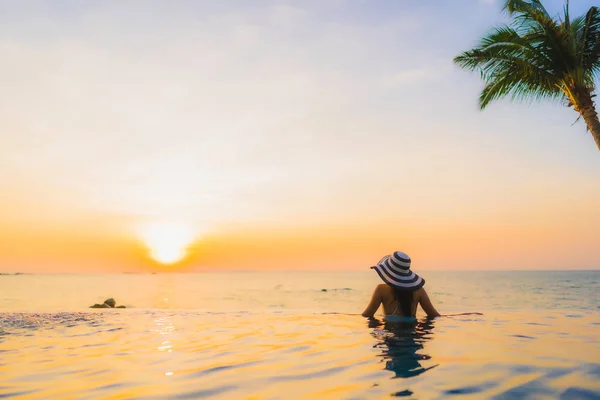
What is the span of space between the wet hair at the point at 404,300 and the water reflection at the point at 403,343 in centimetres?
30

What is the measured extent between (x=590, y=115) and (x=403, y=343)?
11.9 meters

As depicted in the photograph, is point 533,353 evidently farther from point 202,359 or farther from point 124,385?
point 124,385

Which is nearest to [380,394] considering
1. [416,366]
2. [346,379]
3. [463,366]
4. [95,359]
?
[346,379]

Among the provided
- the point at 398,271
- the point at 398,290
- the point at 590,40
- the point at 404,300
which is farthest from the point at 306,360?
the point at 590,40

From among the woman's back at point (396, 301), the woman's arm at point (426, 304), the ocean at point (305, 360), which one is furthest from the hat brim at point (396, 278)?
the ocean at point (305, 360)

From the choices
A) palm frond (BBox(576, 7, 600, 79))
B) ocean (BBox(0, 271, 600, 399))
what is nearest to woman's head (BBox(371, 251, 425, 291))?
ocean (BBox(0, 271, 600, 399))

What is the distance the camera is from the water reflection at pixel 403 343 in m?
5.38

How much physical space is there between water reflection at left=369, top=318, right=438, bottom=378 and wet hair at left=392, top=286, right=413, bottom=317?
295mm

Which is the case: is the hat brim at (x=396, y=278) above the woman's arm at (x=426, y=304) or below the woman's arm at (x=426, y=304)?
above

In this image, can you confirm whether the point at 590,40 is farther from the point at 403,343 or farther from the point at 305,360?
the point at 305,360

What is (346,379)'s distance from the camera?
4.90 metres

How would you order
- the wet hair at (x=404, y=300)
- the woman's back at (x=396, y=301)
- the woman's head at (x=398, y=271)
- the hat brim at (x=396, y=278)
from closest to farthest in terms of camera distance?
the woman's head at (x=398, y=271)
the hat brim at (x=396, y=278)
the wet hair at (x=404, y=300)
the woman's back at (x=396, y=301)

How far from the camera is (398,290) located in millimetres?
9398

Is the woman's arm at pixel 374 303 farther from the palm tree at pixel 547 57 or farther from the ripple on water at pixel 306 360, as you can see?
the palm tree at pixel 547 57
